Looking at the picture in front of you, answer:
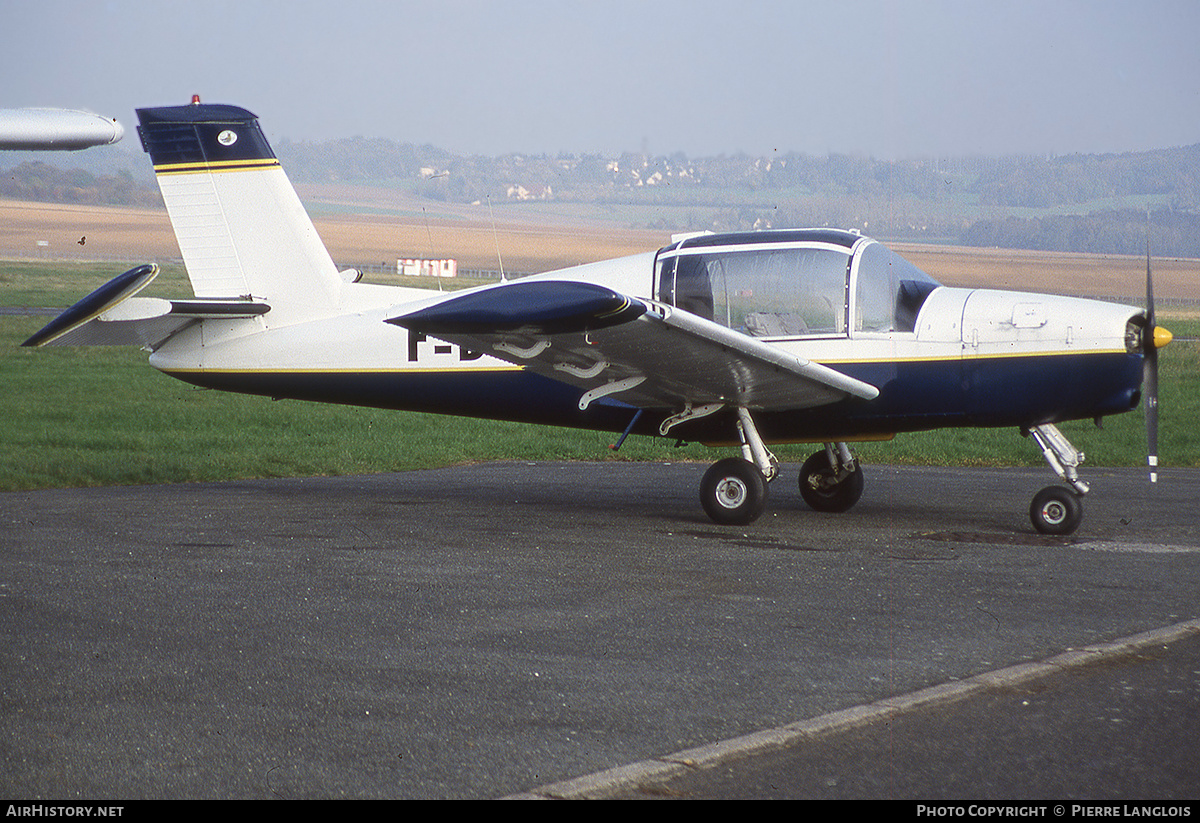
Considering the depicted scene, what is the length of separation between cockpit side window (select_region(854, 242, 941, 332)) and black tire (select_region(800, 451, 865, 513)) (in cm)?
160

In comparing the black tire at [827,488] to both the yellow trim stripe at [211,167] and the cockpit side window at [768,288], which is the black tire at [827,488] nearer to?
the cockpit side window at [768,288]

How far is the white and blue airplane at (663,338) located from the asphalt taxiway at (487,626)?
0.89 m

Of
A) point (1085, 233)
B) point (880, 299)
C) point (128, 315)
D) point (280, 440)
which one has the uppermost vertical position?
point (128, 315)

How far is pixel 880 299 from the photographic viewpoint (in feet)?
30.2

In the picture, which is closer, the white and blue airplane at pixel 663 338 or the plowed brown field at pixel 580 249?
the white and blue airplane at pixel 663 338

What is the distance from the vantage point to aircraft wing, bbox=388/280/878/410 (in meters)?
7.51

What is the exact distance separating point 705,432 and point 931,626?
4.22 m

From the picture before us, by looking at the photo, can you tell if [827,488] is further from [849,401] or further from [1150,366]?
[1150,366]

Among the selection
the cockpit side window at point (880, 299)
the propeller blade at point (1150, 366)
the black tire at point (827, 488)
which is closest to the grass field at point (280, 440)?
the black tire at point (827, 488)

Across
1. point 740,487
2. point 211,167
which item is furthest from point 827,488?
point 211,167

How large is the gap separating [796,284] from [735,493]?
5.82 feet

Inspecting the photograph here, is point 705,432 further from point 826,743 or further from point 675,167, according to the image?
point 675,167

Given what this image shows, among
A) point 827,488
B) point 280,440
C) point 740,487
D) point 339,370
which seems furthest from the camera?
point 280,440

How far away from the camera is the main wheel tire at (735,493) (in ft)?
29.7
